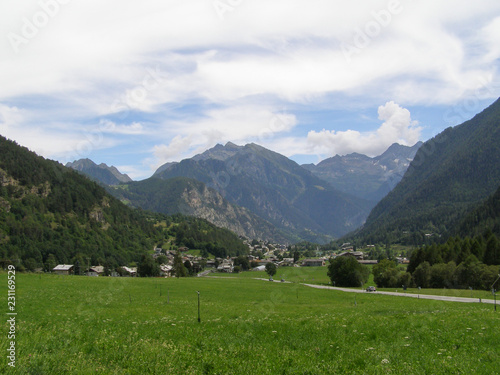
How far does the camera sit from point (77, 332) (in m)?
15.1

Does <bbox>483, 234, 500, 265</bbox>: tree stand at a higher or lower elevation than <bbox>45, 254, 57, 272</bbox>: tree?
higher

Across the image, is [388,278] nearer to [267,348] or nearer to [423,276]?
[423,276]

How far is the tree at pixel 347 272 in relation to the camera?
335 feet

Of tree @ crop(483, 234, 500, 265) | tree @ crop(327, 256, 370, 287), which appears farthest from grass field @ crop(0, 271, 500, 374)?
tree @ crop(327, 256, 370, 287)

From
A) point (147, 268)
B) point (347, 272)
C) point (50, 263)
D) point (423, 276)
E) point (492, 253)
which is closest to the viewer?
point (492, 253)

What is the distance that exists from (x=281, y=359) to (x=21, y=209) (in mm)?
213372

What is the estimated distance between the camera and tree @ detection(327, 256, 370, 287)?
10219cm

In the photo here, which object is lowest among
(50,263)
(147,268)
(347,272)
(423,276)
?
(147,268)

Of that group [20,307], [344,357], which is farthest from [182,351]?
[20,307]

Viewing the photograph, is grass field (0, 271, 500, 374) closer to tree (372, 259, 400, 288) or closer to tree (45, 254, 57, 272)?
tree (372, 259, 400, 288)

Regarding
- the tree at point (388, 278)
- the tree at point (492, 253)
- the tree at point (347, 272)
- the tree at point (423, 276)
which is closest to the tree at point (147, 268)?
the tree at point (347, 272)

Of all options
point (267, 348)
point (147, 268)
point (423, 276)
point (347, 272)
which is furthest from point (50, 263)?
point (267, 348)

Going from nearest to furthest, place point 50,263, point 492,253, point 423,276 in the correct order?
1. point 492,253
2. point 423,276
3. point 50,263

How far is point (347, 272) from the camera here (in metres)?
103
